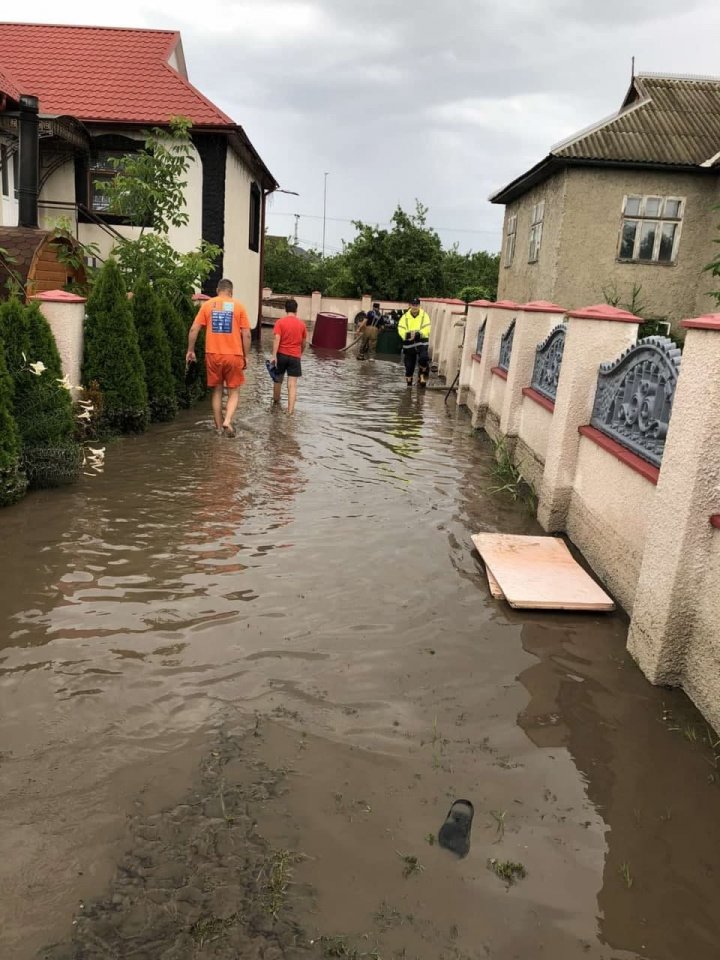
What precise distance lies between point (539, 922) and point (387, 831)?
0.59m

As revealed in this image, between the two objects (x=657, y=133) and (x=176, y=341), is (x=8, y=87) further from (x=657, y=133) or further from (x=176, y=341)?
(x=657, y=133)

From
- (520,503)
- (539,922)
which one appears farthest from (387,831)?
(520,503)

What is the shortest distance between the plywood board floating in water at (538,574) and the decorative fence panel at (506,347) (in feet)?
14.5

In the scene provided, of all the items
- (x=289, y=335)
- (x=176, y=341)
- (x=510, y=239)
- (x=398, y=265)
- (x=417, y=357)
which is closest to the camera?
(x=176, y=341)

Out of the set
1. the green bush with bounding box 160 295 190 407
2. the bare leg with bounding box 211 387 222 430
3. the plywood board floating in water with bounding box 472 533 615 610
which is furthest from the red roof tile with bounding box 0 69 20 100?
the plywood board floating in water with bounding box 472 533 615 610

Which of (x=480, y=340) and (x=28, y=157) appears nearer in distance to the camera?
(x=28, y=157)

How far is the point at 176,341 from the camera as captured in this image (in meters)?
10.3

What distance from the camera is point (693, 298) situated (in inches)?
637

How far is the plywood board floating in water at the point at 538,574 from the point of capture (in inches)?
183

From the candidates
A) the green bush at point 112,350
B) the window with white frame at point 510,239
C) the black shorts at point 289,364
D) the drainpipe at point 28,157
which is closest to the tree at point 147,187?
the drainpipe at point 28,157

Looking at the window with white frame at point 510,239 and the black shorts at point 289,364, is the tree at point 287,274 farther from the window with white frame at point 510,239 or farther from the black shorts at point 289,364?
the black shorts at point 289,364

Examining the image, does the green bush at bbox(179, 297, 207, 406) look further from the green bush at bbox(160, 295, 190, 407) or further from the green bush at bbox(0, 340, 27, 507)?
the green bush at bbox(0, 340, 27, 507)

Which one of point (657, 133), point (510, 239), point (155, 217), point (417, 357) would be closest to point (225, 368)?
point (155, 217)

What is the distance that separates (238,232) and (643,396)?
601 inches
